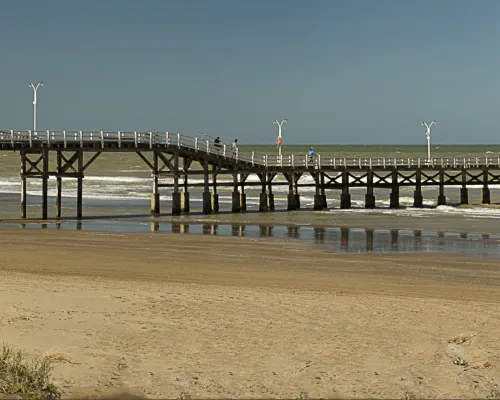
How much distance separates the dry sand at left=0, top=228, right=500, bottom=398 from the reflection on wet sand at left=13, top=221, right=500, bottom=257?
5.39m

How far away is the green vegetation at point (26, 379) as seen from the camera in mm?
9094

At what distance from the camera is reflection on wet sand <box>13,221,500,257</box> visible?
89.5 ft

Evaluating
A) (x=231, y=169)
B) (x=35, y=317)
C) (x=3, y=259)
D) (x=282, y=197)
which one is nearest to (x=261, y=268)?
(x=3, y=259)

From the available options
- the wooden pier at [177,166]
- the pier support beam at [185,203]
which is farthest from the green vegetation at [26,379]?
the pier support beam at [185,203]

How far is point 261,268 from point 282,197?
43077 mm

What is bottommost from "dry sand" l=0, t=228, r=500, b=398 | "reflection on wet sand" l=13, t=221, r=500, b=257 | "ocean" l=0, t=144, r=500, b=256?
"dry sand" l=0, t=228, r=500, b=398

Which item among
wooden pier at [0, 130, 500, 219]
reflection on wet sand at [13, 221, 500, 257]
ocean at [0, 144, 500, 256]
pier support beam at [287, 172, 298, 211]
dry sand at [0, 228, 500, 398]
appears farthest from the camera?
pier support beam at [287, 172, 298, 211]

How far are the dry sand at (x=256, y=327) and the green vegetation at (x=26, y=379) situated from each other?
0.26 metres

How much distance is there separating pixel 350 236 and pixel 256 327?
1926cm

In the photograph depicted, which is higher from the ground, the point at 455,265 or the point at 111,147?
the point at 111,147

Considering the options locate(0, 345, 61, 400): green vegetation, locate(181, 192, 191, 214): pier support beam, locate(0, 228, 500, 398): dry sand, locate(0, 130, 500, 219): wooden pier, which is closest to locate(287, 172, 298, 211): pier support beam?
locate(0, 130, 500, 219): wooden pier

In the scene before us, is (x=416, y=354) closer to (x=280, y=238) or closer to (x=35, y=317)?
(x=35, y=317)

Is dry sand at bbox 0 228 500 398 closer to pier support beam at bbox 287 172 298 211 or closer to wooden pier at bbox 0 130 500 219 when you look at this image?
wooden pier at bbox 0 130 500 219

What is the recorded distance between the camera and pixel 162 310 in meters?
14.0
